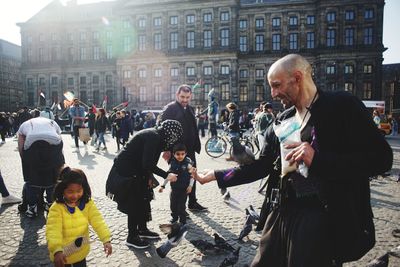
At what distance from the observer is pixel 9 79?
62.7m

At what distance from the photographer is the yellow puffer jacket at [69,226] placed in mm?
2391

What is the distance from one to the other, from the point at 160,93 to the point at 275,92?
4503 cm

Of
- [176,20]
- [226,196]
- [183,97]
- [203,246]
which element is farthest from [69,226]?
[176,20]

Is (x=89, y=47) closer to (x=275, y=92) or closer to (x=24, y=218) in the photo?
(x=24, y=218)

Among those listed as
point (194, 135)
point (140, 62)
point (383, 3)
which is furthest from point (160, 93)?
point (194, 135)

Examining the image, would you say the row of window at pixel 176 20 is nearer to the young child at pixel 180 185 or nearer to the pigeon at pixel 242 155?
the young child at pixel 180 185

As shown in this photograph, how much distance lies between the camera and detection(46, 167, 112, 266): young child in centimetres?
250

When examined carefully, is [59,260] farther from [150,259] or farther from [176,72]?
[176,72]

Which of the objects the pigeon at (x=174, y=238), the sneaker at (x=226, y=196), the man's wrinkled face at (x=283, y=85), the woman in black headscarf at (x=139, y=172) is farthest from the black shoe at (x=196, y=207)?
the man's wrinkled face at (x=283, y=85)

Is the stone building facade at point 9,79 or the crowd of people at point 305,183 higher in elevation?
the stone building facade at point 9,79

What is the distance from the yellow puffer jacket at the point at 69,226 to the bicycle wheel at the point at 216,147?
8.77 meters

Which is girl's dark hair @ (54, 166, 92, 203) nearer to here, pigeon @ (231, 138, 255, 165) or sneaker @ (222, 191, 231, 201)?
pigeon @ (231, 138, 255, 165)

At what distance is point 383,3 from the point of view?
4022 centimetres

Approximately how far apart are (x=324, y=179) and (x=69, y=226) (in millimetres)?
2125
